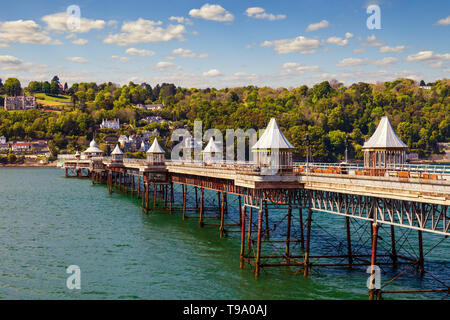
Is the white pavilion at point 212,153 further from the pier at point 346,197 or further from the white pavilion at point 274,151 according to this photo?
the white pavilion at point 274,151

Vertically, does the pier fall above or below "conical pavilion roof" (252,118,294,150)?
below

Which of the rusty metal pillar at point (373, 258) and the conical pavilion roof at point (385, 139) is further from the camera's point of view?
the conical pavilion roof at point (385, 139)

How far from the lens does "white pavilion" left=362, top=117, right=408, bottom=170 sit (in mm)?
36281

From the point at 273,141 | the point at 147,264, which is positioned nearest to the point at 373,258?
the point at 273,141

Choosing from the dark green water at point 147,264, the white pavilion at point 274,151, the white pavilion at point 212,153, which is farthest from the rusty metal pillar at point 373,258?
the white pavilion at point 212,153

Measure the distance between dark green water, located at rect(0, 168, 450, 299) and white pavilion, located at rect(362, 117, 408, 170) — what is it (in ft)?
28.0

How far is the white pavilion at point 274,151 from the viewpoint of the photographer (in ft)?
142

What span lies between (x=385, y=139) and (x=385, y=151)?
89 centimetres

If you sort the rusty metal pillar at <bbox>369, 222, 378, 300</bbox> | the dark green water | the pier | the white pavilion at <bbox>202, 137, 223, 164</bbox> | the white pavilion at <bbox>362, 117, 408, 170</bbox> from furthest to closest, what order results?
the white pavilion at <bbox>202, 137, 223, 164</bbox> < the white pavilion at <bbox>362, 117, 408, 170</bbox> < the dark green water < the rusty metal pillar at <bbox>369, 222, 378, 300</bbox> < the pier

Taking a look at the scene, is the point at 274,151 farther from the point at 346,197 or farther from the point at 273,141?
the point at 346,197

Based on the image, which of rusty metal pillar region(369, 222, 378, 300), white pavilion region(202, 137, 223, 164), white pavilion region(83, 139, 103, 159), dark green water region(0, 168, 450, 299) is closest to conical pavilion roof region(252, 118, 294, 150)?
dark green water region(0, 168, 450, 299)

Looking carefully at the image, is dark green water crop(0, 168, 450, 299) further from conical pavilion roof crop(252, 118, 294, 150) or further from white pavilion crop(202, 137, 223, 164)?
white pavilion crop(202, 137, 223, 164)
